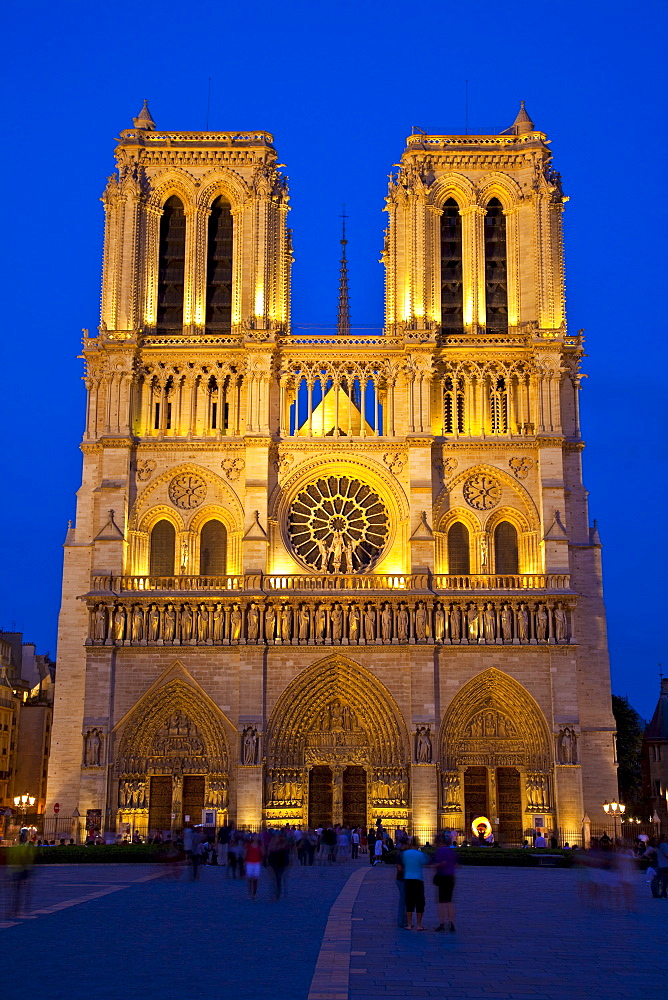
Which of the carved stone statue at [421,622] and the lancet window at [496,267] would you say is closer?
the carved stone statue at [421,622]

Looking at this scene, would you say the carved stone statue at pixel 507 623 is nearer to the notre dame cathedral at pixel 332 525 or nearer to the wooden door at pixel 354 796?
the notre dame cathedral at pixel 332 525

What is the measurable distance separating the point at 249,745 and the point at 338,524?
895cm

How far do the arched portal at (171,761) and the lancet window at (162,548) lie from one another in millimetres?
4807

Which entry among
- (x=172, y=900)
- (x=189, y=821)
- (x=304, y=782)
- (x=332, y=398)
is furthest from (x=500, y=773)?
(x=172, y=900)

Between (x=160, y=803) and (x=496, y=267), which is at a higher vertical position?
(x=496, y=267)

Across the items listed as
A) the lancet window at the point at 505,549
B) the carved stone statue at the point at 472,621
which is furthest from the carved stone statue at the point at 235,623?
the lancet window at the point at 505,549

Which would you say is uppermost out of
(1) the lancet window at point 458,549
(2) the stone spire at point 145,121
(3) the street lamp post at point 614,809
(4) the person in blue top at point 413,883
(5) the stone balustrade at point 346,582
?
(2) the stone spire at point 145,121

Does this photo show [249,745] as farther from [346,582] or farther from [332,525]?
[332,525]

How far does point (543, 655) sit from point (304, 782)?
9.41 metres

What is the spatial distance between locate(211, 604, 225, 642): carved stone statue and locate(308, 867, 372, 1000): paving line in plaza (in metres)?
20.3

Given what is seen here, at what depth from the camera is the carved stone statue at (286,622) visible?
42.4 m

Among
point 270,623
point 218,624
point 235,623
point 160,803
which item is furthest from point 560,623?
point 160,803

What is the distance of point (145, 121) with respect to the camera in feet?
162

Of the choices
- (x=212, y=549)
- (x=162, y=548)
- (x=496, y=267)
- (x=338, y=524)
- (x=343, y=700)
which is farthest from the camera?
(x=496, y=267)
